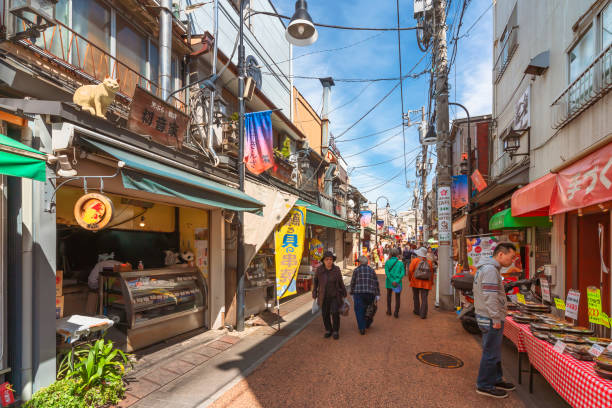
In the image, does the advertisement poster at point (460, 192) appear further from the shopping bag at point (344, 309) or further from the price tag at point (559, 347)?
the price tag at point (559, 347)

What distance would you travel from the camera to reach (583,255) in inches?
249

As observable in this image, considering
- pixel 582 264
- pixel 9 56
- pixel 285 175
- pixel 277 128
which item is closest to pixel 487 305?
pixel 582 264

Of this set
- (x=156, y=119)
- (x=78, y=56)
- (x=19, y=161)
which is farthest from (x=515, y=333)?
(x=78, y=56)

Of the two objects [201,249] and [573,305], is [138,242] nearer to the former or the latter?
[201,249]

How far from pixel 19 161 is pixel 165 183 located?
84.6 inches

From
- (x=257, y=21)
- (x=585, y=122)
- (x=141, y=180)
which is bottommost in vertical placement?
(x=141, y=180)

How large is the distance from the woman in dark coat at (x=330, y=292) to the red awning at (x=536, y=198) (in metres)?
4.30

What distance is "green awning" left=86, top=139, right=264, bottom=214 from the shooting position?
15.3ft

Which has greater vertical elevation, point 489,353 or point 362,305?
point 489,353

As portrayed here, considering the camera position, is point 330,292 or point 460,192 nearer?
point 330,292

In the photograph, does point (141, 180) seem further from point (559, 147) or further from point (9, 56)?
point (559, 147)

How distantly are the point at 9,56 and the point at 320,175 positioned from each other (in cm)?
1836

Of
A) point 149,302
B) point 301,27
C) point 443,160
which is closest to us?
point 149,302

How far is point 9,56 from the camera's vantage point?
4.15 metres
